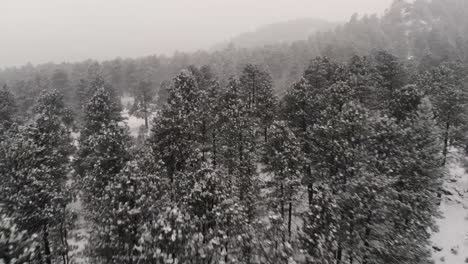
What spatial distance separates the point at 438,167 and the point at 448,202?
13.5m

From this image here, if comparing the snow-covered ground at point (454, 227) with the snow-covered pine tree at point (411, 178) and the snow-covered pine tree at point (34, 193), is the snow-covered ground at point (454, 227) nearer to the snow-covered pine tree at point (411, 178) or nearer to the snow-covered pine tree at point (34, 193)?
the snow-covered pine tree at point (411, 178)

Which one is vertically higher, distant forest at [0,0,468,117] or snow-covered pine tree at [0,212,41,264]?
distant forest at [0,0,468,117]

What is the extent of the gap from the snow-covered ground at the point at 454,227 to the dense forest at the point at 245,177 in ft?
6.16

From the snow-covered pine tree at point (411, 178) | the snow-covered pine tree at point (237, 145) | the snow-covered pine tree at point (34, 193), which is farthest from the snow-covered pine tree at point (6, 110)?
the snow-covered pine tree at point (411, 178)

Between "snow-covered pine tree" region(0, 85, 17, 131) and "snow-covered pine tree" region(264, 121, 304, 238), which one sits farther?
"snow-covered pine tree" region(0, 85, 17, 131)

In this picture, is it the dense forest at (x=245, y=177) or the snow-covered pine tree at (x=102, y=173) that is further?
the snow-covered pine tree at (x=102, y=173)

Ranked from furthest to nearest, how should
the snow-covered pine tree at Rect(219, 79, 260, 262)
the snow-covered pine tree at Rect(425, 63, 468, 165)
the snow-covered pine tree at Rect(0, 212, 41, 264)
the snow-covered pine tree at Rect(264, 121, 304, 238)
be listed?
1. the snow-covered pine tree at Rect(425, 63, 468, 165)
2. the snow-covered pine tree at Rect(219, 79, 260, 262)
3. the snow-covered pine tree at Rect(264, 121, 304, 238)
4. the snow-covered pine tree at Rect(0, 212, 41, 264)

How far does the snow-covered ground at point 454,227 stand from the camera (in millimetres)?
25781

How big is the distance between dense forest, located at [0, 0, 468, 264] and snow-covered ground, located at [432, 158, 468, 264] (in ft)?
6.16

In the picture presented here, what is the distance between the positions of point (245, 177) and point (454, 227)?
76.4 ft

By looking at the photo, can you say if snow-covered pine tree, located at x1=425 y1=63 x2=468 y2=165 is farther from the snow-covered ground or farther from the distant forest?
the distant forest

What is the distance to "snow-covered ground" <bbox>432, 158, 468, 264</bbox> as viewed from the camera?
84.6ft

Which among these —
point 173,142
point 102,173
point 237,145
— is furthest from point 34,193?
point 237,145

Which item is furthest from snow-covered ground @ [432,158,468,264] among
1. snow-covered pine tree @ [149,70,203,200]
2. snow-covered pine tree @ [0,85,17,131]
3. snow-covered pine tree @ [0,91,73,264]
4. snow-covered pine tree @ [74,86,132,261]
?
snow-covered pine tree @ [0,85,17,131]
